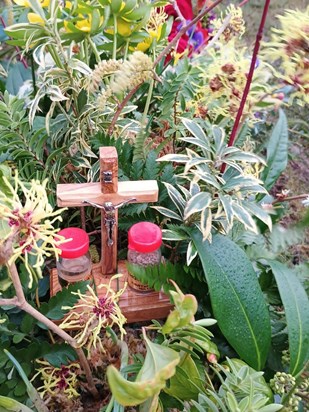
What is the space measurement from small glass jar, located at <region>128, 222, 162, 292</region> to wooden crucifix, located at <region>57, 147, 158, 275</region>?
0.04 metres

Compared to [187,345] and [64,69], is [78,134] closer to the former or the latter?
[64,69]

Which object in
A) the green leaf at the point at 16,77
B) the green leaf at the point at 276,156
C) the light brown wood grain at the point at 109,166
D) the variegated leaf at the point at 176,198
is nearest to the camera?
the light brown wood grain at the point at 109,166

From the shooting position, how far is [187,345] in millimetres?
594

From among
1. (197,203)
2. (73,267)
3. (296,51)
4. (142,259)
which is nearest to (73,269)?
(73,267)

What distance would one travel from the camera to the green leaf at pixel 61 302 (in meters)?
0.63

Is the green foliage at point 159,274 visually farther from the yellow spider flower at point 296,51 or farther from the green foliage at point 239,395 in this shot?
the yellow spider flower at point 296,51

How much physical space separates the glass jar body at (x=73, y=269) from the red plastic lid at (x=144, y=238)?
9cm

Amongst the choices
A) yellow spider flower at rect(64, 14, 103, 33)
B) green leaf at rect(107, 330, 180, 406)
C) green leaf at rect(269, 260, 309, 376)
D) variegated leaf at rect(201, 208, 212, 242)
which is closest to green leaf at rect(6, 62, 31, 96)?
yellow spider flower at rect(64, 14, 103, 33)

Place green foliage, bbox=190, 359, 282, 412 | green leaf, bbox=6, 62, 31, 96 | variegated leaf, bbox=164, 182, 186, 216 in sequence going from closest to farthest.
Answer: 1. green foliage, bbox=190, 359, 282, 412
2. variegated leaf, bbox=164, 182, 186, 216
3. green leaf, bbox=6, 62, 31, 96

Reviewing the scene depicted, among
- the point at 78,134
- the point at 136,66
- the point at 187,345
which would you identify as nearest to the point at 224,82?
the point at 136,66

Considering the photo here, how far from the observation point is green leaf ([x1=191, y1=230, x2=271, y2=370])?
65cm

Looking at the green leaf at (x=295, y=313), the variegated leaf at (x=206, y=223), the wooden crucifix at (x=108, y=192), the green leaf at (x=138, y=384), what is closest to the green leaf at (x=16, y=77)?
the wooden crucifix at (x=108, y=192)

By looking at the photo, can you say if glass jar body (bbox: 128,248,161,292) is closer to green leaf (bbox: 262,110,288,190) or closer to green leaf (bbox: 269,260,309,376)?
green leaf (bbox: 269,260,309,376)

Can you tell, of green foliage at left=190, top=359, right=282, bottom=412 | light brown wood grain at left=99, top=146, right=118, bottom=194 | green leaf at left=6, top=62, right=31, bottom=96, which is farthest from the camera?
green leaf at left=6, top=62, right=31, bottom=96
